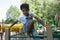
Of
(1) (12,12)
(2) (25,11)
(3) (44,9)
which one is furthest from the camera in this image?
(1) (12,12)

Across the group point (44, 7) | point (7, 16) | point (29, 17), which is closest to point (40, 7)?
point (44, 7)

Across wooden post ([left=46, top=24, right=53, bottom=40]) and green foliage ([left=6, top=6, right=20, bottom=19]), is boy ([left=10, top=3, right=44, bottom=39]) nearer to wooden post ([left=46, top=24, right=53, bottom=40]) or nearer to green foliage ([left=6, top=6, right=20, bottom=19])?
wooden post ([left=46, top=24, right=53, bottom=40])

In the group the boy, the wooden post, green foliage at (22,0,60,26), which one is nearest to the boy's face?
the boy

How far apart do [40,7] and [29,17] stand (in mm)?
22611

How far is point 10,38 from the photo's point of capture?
3826 mm

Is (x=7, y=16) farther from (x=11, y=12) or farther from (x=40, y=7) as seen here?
(x=40, y=7)

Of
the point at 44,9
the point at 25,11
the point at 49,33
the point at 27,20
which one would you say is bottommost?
the point at 49,33

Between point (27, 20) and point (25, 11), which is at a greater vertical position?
point (25, 11)

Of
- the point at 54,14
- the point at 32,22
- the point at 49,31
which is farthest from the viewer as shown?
the point at 54,14

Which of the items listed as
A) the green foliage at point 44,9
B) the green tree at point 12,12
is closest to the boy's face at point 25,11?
the green foliage at point 44,9

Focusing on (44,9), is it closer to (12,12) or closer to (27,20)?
(12,12)

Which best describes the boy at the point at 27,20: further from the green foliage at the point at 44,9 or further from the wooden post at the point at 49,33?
the green foliage at the point at 44,9

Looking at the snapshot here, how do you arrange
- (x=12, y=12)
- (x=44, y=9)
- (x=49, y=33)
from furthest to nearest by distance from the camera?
(x=12, y=12) < (x=44, y=9) < (x=49, y=33)

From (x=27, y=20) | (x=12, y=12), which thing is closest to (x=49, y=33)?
(x=27, y=20)
